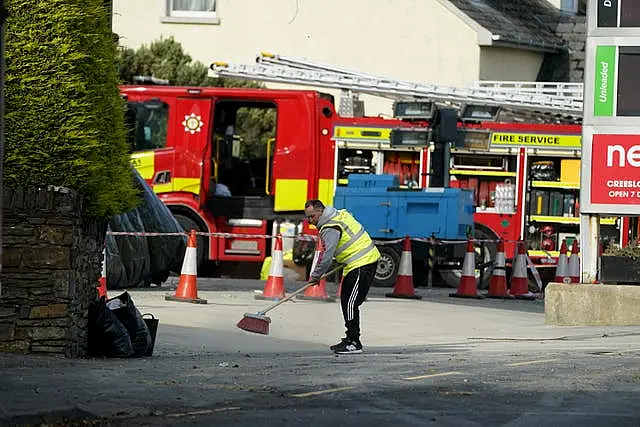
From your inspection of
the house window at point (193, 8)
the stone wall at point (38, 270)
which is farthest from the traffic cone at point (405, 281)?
the house window at point (193, 8)

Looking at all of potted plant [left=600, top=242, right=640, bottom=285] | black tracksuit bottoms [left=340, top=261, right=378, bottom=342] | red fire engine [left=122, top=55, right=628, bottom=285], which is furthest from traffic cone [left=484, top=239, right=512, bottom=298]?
black tracksuit bottoms [left=340, top=261, right=378, bottom=342]

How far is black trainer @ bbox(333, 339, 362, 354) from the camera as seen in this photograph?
14.0 m

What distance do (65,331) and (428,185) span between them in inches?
551

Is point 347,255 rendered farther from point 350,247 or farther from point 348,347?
point 348,347

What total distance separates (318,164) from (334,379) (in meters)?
14.4

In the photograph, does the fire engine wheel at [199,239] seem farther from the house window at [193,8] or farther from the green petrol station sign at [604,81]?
the house window at [193,8]

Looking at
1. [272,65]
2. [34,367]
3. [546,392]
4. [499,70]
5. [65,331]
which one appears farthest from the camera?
[499,70]

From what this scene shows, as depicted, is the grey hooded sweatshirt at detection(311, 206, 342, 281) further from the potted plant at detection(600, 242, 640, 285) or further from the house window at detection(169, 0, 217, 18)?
the house window at detection(169, 0, 217, 18)

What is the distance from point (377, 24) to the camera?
33062 millimetres

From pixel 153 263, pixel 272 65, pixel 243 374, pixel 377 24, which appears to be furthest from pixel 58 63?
pixel 377 24

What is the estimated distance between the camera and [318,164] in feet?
82.4

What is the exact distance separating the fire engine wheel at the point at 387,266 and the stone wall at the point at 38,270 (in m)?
12.4

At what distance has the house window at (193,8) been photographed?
34.0m

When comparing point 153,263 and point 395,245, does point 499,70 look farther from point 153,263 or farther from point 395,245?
point 153,263
